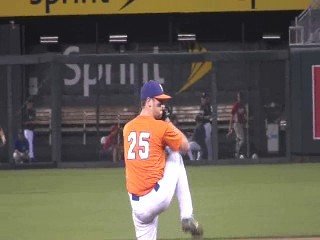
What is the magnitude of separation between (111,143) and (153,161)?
14912mm

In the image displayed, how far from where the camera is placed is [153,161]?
864 cm

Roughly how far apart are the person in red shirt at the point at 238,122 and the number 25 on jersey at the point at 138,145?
14888 millimetres

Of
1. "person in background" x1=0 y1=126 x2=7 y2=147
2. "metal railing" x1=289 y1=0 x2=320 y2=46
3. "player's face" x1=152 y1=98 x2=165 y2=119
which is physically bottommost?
"person in background" x1=0 y1=126 x2=7 y2=147

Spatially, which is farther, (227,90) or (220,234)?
(227,90)

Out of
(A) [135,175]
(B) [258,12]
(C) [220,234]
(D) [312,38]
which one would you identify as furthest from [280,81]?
(A) [135,175]

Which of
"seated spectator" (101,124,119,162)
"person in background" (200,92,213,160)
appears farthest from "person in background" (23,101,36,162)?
"person in background" (200,92,213,160)

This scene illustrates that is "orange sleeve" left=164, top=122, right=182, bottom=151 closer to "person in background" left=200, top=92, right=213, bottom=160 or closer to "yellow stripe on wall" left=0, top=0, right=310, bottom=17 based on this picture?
"person in background" left=200, top=92, right=213, bottom=160

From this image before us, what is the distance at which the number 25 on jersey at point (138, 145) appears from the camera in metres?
8.66

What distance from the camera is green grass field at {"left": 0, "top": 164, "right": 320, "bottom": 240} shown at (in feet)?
43.2

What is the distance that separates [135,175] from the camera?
8711 mm

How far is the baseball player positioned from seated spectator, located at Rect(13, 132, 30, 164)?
14932 mm

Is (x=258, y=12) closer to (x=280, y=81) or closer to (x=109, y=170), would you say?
(x=280, y=81)

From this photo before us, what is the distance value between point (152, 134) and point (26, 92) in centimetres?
1620

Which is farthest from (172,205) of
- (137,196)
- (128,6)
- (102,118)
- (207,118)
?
(128,6)
